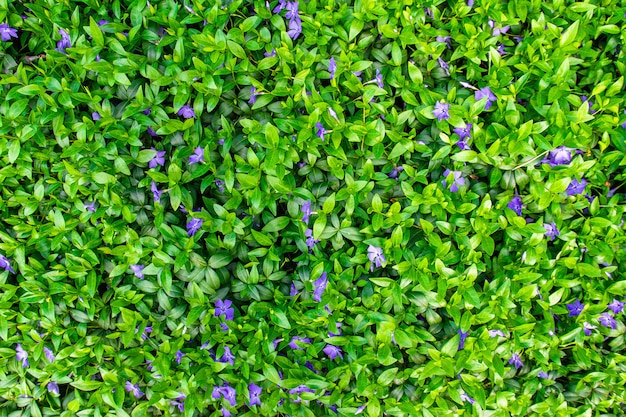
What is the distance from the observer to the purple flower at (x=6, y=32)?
2.02m

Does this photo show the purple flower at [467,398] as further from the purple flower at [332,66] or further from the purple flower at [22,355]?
the purple flower at [22,355]

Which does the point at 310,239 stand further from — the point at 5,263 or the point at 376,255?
the point at 5,263

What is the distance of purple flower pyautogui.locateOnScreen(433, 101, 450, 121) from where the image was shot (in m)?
1.82

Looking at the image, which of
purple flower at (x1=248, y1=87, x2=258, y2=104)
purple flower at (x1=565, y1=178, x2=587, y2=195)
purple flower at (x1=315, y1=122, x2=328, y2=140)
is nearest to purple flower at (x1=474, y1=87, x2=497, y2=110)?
purple flower at (x1=565, y1=178, x2=587, y2=195)

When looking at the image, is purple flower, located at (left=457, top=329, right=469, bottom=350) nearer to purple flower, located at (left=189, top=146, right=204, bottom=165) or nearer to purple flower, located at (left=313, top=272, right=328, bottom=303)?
purple flower, located at (left=313, top=272, right=328, bottom=303)

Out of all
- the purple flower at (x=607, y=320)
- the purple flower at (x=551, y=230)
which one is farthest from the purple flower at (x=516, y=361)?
the purple flower at (x=551, y=230)

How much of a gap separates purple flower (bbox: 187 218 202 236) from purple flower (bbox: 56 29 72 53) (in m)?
0.86

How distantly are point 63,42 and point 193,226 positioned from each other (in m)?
0.90

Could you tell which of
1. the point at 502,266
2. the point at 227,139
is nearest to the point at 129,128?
the point at 227,139

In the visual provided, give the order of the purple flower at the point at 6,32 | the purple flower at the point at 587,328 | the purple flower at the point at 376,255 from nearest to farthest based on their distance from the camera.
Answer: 1. the purple flower at the point at 376,255
2. the purple flower at the point at 587,328
3. the purple flower at the point at 6,32

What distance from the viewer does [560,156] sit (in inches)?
71.8

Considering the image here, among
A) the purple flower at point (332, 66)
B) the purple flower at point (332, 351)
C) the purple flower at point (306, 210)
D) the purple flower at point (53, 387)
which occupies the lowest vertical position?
the purple flower at point (53, 387)

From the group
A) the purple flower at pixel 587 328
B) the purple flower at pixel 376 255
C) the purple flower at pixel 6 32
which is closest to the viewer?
the purple flower at pixel 376 255

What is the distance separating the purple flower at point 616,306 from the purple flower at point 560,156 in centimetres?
57
